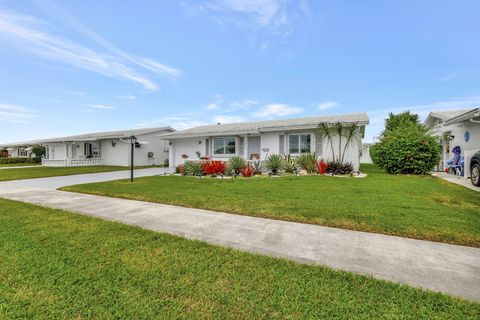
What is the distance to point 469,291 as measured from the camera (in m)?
2.31

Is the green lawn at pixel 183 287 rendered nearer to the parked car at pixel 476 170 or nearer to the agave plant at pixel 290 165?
the parked car at pixel 476 170

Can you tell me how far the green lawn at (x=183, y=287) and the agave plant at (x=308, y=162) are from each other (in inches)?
450

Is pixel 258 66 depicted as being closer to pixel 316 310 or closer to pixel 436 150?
pixel 436 150

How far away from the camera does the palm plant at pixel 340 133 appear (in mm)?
13931

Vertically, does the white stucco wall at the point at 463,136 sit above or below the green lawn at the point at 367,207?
above

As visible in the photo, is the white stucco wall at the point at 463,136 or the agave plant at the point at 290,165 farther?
the agave plant at the point at 290,165

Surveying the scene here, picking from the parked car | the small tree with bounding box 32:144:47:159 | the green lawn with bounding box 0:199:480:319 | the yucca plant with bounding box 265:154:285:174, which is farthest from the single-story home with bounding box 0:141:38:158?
the parked car

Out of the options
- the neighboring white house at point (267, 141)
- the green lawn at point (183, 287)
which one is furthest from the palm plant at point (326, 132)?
the green lawn at point (183, 287)

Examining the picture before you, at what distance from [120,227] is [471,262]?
17.5ft

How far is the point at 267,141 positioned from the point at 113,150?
18246mm

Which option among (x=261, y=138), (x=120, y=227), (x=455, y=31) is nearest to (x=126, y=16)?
(x=261, y=138)

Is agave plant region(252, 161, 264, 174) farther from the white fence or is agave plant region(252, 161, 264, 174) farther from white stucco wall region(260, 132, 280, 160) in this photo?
the white fence

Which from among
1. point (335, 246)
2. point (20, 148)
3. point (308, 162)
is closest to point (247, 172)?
point (308, 162)

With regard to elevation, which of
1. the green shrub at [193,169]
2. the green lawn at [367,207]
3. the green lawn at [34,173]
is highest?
the green shrub at [193,169]
